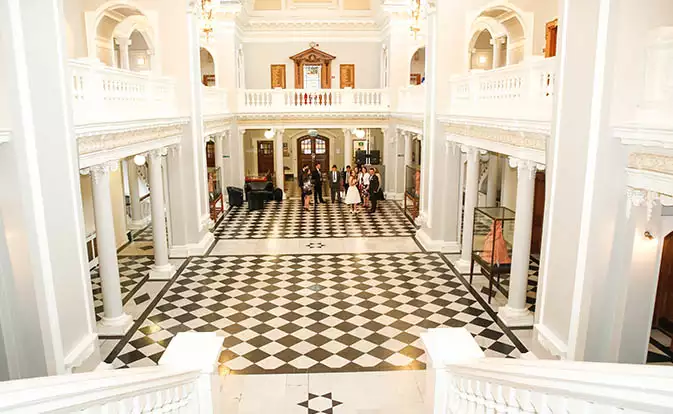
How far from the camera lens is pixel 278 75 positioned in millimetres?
24719

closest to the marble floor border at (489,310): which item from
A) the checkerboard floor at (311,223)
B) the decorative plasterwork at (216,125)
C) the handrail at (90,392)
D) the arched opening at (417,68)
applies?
the checkerboard floor at (311,223)

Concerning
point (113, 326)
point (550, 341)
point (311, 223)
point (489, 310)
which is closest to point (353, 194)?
point (311, 223)

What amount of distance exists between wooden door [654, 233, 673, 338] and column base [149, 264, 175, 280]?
34.7ft

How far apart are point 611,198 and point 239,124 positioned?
1823 cm

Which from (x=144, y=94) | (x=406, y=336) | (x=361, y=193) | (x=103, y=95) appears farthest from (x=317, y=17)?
(x=406, y=336)

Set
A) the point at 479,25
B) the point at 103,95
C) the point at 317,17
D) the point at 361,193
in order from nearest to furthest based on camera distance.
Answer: the point at 103,95 → the point at 479,25 → the point at 361,193 → the point at 317,17

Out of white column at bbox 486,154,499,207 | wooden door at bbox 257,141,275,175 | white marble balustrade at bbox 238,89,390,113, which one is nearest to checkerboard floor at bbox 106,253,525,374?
white column at bbox 486,154,499,207

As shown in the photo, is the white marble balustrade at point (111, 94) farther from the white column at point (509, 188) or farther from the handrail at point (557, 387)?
the white column at point (509, 188)

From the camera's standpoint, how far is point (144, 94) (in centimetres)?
1077

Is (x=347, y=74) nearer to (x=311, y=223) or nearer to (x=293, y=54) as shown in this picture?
(x=293, y=54)

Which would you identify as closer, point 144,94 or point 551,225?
point 551,225

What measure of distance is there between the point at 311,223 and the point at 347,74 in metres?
10.1

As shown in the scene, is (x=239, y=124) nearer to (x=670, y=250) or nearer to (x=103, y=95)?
(x=103, y=95)

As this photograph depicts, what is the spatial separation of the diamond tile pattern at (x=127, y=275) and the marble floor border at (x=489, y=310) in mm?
7769
